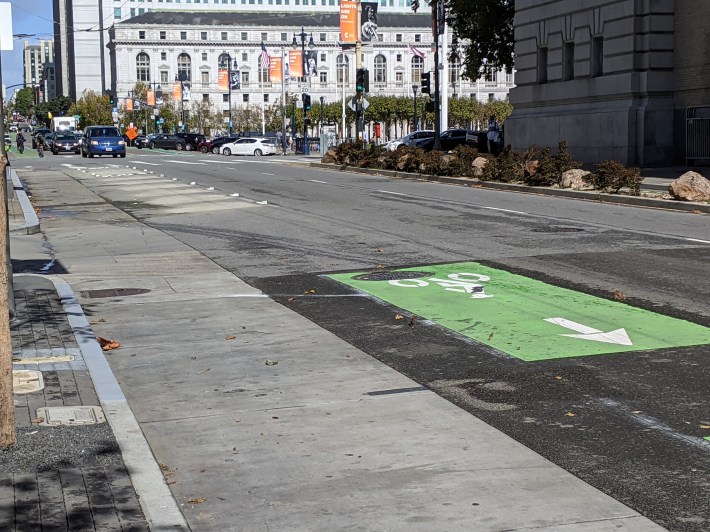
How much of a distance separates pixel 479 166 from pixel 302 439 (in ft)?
91.8

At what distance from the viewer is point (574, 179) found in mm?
28234

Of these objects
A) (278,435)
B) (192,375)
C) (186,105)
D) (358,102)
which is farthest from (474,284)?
(186,105)

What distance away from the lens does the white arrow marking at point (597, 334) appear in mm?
9062

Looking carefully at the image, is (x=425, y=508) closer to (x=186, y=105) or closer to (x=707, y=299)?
(x=707, y=299)

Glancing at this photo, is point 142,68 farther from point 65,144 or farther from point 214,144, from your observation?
point 65,144

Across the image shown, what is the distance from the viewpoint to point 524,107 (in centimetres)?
4494

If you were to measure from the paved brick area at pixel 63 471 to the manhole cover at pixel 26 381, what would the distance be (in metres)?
0.05

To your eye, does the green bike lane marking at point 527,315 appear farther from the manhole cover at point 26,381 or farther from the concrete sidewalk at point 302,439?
the manhole cover at point 26,381

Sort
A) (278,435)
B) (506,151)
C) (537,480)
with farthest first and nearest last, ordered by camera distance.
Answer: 1. (506,151)
2. (278,435)
3. (537,480)

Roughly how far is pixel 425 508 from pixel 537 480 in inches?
27.7

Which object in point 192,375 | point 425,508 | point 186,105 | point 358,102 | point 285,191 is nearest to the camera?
point 425,508

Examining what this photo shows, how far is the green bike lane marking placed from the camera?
29.3 ft

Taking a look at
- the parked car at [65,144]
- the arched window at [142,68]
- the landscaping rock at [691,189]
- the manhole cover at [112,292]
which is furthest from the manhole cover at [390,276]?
the arched window at [142,68]

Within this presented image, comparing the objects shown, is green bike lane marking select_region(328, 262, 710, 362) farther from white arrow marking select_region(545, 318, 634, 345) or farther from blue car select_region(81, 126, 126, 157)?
blue car select_region(81, 126, 126, 157)
